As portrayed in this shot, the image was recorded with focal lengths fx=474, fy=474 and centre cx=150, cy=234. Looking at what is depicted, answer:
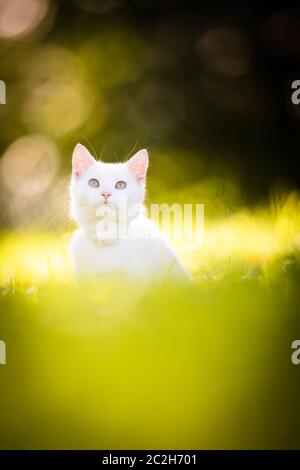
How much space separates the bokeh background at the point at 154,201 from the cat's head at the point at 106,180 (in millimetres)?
74

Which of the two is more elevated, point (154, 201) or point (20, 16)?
point (20, 16)

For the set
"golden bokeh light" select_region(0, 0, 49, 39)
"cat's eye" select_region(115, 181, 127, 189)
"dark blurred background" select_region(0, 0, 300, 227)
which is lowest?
"cat's eye" select_region(115, 181, 127, 189)

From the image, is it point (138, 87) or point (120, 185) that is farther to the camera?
point (138, 87)

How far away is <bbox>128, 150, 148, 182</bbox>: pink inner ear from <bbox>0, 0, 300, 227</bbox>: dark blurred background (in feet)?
0.19

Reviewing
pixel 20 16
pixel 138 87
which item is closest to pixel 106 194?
pixel 138 87

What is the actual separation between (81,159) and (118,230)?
9.5 inches

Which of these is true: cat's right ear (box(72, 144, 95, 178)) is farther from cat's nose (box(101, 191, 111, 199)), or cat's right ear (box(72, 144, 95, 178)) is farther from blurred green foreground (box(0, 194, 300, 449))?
blurred green foreground (box(0, 194, 300, 449))

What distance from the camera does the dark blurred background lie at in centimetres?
151

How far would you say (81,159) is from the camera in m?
1.43

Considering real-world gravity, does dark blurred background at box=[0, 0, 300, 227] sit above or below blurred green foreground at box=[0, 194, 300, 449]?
above

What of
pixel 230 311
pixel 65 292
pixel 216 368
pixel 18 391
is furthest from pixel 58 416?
pixel 230 311

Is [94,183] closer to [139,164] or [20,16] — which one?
[139,164]

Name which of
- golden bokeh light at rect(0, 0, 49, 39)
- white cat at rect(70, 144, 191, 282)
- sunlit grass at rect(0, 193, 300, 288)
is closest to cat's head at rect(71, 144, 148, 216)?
white cat at rect(70, 144, 191, 282)

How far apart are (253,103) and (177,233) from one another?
49cm
